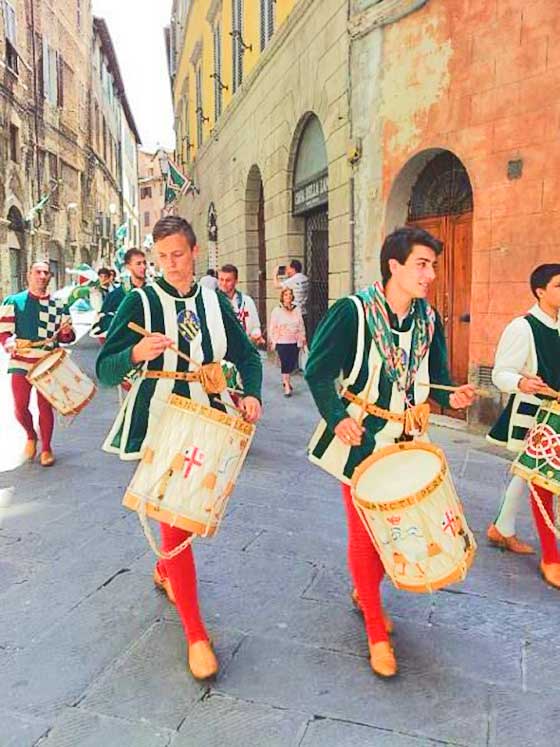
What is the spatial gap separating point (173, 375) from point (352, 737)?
4.72 ft

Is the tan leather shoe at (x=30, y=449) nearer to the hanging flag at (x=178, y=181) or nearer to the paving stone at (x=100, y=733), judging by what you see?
the paving stone at (x=100, y=733)

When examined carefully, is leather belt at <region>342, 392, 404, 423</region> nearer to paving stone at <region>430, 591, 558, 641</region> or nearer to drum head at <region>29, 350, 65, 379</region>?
paving stone at <region>430, 591, 558, 641</region>

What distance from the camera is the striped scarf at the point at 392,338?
8.54 feet

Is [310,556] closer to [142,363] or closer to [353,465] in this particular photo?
[353,465]

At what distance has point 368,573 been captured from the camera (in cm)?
269

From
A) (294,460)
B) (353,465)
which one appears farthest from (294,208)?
(353,465)

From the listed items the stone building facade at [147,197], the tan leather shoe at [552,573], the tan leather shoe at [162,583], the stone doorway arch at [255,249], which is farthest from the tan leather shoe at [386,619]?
the stone building facade at [147,197]

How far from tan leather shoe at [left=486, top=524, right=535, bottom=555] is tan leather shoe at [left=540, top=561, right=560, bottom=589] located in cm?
30

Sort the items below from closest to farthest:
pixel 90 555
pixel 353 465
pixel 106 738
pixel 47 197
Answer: pixel 106 738 < pixel 353 465 < pixel 90 555 < pixel 47 197

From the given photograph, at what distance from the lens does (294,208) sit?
37.5 ft

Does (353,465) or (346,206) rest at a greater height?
(346,206)

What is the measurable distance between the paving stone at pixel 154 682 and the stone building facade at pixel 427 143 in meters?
4.61

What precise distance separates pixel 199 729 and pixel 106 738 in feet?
1.00

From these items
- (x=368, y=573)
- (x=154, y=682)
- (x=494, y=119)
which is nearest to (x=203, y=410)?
(x=368, y=573)
